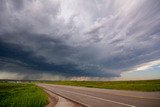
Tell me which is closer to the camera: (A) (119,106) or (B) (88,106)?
(A) (119,106)

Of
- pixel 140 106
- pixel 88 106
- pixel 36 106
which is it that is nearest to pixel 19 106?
pixel 36 106

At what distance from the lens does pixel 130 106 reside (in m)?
13.2

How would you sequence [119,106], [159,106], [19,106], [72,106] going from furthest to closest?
[72,106] → [19,106] → [119,106] → [159,106]

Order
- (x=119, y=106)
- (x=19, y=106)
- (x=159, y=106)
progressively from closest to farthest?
(x=159, y=106) < (x=119, y=106) < (x=19, y=106)

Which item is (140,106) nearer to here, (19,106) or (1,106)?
(19,106)

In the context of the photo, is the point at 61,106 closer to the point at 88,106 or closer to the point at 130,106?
the point at 88,106

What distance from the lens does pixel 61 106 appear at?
1616 cm

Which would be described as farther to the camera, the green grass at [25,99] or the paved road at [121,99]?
the green grass at [25,99]

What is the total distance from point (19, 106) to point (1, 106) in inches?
98.4

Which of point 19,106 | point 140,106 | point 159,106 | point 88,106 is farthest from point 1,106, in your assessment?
point 159,106

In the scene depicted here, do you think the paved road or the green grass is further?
the green grass

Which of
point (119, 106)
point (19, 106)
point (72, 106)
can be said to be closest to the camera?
point (119, 106)

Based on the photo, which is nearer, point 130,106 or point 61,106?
point 130,106

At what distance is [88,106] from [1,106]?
677 centimetres
